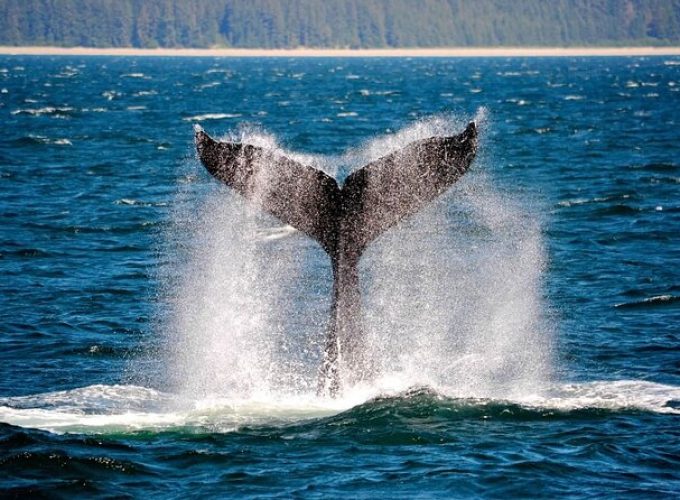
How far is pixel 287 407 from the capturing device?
10859mm

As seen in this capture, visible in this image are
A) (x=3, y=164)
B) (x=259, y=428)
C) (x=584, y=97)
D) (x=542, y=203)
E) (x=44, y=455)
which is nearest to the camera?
(x=44, y=455)

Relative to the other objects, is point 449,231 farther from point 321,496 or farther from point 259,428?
point 321,496

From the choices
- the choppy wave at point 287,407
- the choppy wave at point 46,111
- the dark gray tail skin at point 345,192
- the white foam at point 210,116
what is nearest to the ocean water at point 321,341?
the choppy wave at point 287,407

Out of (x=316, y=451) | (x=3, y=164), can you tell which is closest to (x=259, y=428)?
(x=316, y=451)

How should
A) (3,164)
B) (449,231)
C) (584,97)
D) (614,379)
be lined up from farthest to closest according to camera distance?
(584,97) < (3,164) < (449,231) < (614,379)

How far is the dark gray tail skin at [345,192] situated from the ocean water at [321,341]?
0.37 metres

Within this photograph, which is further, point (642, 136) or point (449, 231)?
point (642, 136)

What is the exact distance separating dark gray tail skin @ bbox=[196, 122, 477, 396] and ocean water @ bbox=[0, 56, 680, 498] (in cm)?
37

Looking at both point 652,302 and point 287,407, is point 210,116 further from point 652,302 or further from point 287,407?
point 287,407

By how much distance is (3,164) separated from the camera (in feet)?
109

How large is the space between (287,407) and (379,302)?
17.6 ft

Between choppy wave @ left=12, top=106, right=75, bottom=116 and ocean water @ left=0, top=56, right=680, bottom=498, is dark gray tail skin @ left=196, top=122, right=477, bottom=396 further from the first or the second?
choppy wave @ left=12, top=106, right=75, bottom=116

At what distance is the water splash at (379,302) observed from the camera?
1205cm

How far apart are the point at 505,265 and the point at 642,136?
85.7 ft
